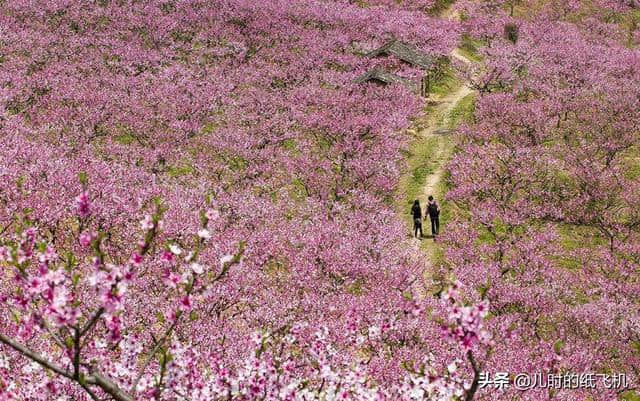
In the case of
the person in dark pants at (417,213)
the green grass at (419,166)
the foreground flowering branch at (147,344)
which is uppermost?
the foreground flowering branch at (147,344)

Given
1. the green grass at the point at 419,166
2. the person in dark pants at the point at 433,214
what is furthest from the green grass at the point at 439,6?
the person in dark pants at the point at 433,214

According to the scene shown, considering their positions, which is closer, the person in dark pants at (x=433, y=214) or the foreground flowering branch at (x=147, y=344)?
the foreground flowering branch at (x=147, y=344)

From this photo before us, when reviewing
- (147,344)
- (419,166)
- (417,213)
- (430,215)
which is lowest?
(419,166)

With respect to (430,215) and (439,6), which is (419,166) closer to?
(430,215)

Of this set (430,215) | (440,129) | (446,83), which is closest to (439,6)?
(446,83)

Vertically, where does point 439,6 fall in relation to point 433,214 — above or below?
above

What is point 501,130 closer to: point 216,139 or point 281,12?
point 216,139

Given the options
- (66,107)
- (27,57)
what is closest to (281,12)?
(27,57)

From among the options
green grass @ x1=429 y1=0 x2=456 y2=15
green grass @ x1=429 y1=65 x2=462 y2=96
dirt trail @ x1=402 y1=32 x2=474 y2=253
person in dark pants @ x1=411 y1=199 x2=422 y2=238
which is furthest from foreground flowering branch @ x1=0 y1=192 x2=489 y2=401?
green grass @ x1=429 y1=0 x2=456 y2=15

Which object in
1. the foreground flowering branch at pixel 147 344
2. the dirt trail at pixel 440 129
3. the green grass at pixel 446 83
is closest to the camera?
the foreground flowering branch at pixel 147 344

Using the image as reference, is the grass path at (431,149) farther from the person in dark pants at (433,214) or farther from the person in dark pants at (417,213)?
the person in dark pants at (417,213)

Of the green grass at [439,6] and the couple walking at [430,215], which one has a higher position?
the green grass at [439,6]

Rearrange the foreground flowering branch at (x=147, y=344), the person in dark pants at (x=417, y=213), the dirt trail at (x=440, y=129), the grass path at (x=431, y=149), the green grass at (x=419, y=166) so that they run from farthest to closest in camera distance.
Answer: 1. the dirt trail at (x=440, y=129)
2. the green grass at (x=419, y=166)
3. the grass path at (x=431, y=149)
4. the person in dark pants at (x=417, y=213)
5. the foreground flowering branch at (x=147, y=344)

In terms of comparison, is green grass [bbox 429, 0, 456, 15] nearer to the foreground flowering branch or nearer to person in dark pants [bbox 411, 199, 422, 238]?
person in dark pants [bbox 411, 199, 422, 238]
